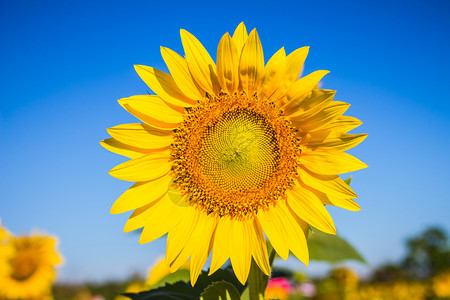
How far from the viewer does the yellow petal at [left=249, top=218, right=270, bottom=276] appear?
1.95 metres

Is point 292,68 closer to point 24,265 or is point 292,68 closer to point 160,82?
point 160,82

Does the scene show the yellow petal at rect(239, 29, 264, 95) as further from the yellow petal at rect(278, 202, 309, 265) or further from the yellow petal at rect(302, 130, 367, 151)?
the yellow petal at rect(278, 202, 309, 265)

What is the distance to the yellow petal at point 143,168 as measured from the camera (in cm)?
216

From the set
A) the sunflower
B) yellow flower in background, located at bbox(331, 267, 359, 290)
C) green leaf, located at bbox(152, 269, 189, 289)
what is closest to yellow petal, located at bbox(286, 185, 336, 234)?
green leaf, located at bbox(152, 269, 189, 289)

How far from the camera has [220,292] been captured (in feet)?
6.15

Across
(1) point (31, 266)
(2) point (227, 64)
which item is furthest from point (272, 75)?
(1) point (31, 266)

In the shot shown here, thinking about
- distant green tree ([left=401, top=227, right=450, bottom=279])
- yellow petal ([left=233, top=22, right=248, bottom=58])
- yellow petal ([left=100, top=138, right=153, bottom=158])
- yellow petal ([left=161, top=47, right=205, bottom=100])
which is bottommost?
yellow petal ([left=100, top=138, right=153, bottom=158])

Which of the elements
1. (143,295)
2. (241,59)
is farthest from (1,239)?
(241,59)

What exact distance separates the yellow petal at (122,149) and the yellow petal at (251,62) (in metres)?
0.65

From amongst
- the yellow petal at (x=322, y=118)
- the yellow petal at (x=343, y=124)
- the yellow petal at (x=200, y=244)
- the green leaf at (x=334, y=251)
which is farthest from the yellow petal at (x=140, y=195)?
the green leaf at (x=334, y=251)

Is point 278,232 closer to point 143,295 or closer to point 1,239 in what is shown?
point 143,295

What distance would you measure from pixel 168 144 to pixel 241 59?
61cm

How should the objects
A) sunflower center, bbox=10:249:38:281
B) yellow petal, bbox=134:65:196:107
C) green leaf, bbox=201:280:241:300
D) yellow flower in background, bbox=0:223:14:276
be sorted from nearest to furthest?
green leaf, bbox=201:280:241:300, yellow petal, bbox=134:65:196:107, yellow flower in background, bbox=0:223:14:276, sunflower center, bbox=10:249:38:281

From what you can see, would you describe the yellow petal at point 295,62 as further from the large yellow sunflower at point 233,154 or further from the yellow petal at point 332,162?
the yellow petal at point 332,162
